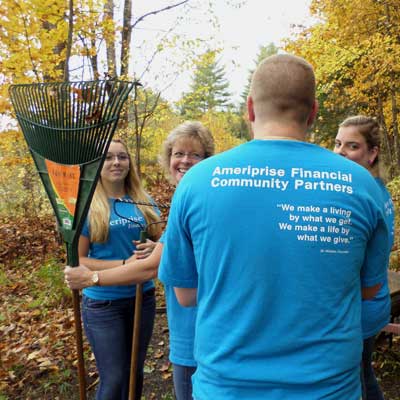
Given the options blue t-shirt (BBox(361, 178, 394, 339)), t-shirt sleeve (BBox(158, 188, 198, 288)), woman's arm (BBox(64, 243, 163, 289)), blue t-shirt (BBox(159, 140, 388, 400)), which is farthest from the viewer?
woman's arm (BBox(64, 243, 163, 289))

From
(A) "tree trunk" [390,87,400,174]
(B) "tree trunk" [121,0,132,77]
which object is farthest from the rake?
(A) "tree trunk" [390,87,400,174]

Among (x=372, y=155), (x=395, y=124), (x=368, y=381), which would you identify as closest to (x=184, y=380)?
(x=368, y=381)

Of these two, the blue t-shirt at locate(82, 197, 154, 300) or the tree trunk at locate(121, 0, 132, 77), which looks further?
the tree trunk at locate(121, 0, 132, 77)

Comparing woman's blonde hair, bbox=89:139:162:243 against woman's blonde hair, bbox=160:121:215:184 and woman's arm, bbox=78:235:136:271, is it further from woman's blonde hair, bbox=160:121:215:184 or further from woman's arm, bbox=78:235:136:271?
woman's blonde hair, bbox=160:121:215:184

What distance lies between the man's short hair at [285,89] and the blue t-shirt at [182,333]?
91 cm

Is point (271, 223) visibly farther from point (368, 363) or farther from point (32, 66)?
point (32, 66)

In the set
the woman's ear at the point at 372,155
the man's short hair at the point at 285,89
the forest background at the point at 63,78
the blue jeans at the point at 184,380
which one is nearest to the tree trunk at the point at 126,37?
the forest background at the point at 63,78

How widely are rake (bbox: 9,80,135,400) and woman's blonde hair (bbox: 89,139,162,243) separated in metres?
0.35

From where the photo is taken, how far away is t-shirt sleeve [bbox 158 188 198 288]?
1197mm

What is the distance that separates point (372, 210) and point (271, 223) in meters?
0.32

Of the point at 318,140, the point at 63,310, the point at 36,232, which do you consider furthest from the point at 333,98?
the point at 63,310

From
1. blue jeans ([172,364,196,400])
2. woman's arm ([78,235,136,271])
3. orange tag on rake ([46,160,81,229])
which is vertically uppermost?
orange tag on rake ([46,160,81,229])

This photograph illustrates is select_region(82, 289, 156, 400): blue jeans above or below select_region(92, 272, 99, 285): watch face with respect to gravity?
below

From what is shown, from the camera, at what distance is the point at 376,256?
1.27 m
